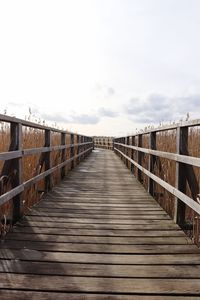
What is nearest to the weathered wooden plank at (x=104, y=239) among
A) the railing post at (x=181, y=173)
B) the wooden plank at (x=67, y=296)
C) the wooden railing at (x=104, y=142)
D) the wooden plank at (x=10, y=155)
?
the railing post at (x=181, y=173)

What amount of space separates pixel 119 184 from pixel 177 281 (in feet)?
16.3

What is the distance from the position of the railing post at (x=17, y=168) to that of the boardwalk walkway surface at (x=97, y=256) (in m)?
0.17

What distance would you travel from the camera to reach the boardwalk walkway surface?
2145mm

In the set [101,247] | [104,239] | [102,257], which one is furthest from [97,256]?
[104,239]

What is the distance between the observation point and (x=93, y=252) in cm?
283

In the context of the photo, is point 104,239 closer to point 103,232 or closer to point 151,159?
point 103,232

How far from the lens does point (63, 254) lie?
2.76 meters

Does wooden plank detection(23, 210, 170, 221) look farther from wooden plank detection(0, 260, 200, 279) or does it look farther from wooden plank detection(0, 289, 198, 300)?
Result: wooden plank detection(0, 289, 198, 300)

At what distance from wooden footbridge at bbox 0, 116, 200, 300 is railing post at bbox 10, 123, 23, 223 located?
0.01 metres

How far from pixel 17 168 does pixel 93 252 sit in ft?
4.79

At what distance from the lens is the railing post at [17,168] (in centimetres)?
371

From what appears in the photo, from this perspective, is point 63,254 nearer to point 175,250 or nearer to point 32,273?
point 32,273

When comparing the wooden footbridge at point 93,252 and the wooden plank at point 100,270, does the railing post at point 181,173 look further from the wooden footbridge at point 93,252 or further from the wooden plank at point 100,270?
the wooden plank at point 100,270

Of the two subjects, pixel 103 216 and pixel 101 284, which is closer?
pixel 101 284
